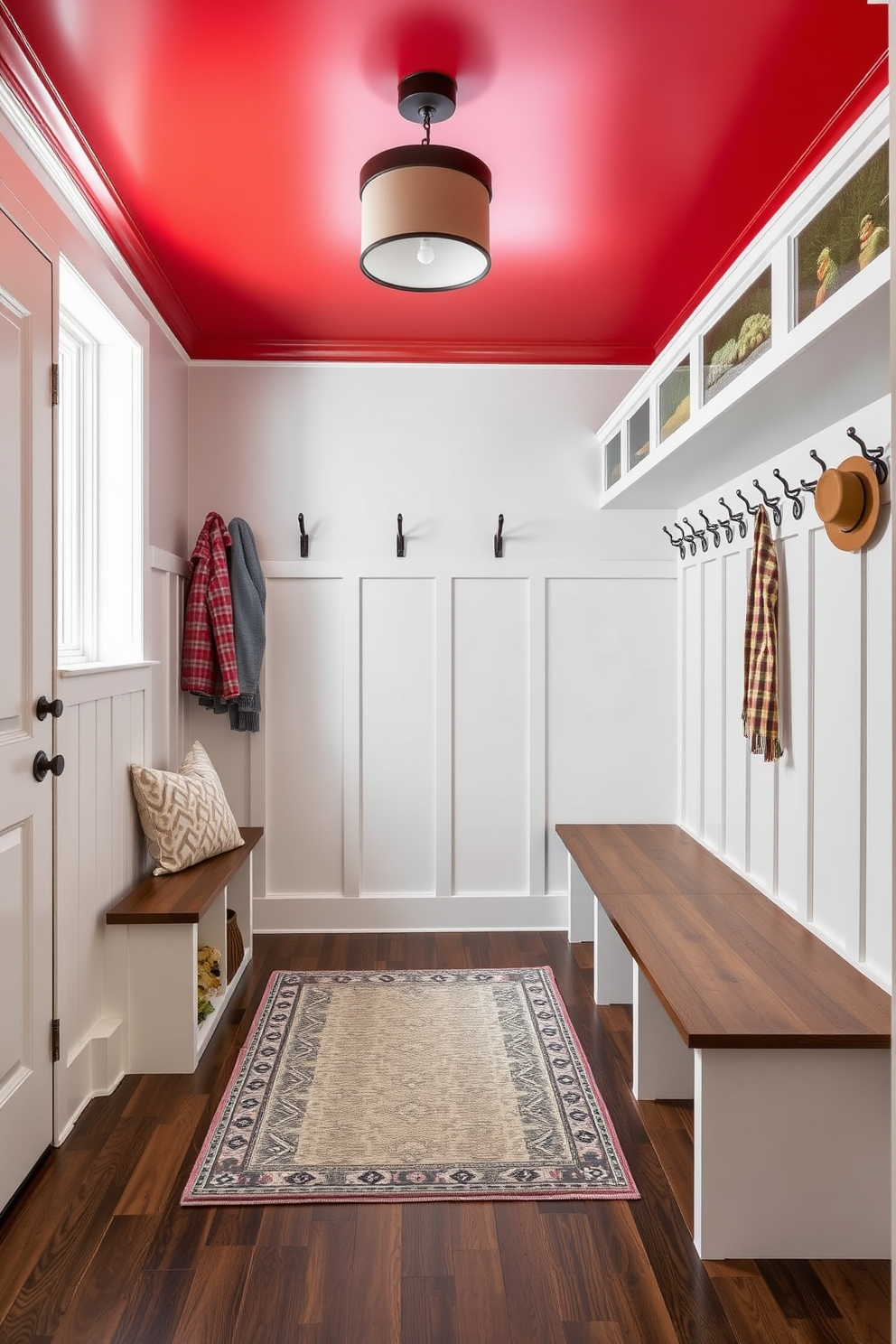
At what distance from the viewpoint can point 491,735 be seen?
388 centimetres

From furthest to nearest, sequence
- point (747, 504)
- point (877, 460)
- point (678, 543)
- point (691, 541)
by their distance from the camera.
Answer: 1. point (678, 543)
2. point (691, 541)
3. point (747, 504)
4. point (877, 460)

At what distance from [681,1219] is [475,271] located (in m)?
2.33

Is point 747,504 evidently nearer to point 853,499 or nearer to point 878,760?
point 853,499

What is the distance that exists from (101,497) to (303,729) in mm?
1278

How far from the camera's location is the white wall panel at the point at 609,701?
12.8 ft

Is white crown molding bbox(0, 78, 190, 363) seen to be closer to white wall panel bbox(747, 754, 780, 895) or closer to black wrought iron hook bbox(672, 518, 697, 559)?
black wrought iron hook bbox(672, 518, 697, 559)

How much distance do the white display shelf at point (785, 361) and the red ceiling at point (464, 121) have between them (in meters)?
0.37

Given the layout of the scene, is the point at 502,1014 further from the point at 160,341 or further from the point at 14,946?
the point at 160,341

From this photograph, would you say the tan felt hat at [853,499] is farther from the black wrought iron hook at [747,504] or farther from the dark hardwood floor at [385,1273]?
the dark hardwood floor at [385,1273]

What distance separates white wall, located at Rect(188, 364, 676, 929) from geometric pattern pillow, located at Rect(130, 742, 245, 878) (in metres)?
0.67

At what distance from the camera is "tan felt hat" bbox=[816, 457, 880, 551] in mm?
2049

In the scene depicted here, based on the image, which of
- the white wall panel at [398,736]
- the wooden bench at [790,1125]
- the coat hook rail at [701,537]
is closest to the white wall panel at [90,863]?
the white wall panel at [398,736]

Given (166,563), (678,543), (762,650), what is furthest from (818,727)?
(166,563)

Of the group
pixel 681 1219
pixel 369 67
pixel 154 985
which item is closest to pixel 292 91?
pixel 369 67
